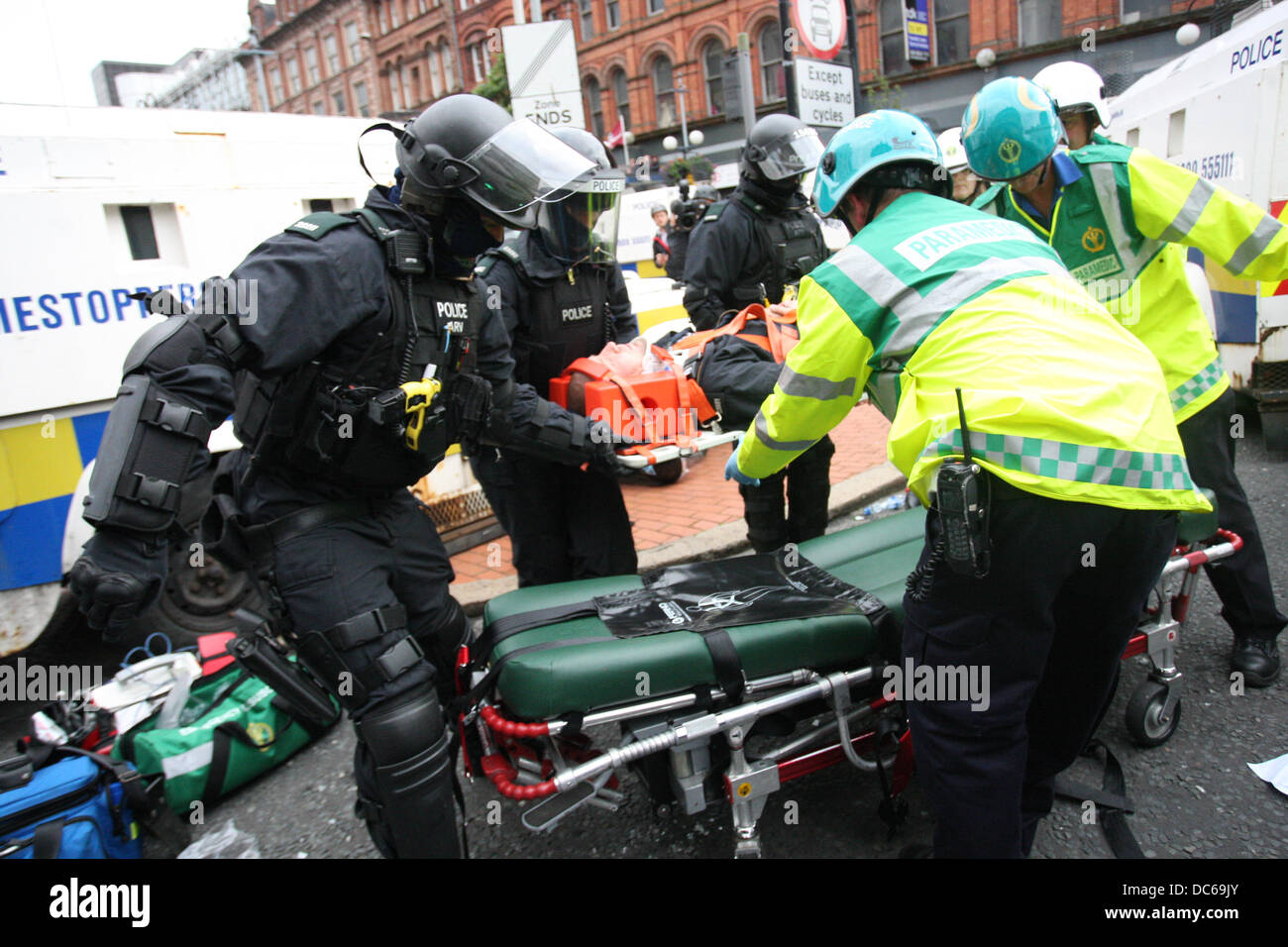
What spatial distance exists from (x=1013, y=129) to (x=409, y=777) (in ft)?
8.68

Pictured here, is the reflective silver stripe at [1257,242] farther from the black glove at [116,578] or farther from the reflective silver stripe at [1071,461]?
the black glove at [116,578]

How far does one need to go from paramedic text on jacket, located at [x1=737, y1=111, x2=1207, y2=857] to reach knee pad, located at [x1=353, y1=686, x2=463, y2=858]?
1.17m

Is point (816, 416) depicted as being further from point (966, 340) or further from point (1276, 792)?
point (1276, 792)

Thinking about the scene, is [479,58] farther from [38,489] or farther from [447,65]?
[38,489]

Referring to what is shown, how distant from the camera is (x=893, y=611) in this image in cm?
220

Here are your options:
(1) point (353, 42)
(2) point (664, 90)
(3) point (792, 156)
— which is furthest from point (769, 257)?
(1) point (353, 42)

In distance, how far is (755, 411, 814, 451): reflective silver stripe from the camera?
2100mm

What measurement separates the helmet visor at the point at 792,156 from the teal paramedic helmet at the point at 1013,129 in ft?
2.94

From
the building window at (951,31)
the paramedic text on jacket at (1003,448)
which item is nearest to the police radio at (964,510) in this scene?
the paramedic text on jacket at (1003,448)

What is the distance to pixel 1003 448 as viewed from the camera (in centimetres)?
156

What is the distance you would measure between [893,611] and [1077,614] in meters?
0.51

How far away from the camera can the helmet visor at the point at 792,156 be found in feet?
11.4

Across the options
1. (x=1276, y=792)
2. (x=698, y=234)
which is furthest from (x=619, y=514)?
(x=1276, y=792)
